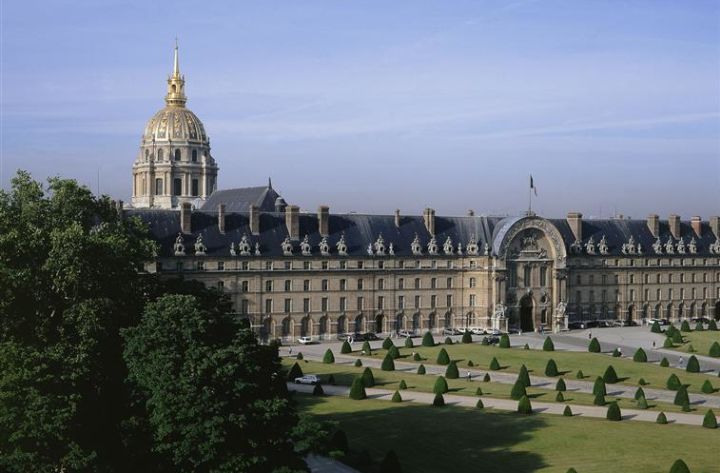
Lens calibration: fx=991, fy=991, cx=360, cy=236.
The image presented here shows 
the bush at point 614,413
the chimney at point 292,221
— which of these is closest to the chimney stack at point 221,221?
the chimney at point 292,221

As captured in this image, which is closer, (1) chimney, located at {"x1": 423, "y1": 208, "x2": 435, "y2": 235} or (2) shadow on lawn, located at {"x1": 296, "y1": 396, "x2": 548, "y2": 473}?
(2) shadow on lawn, located at {"x1": 296, "y1": 396, "x2": 548, "y2": 473}

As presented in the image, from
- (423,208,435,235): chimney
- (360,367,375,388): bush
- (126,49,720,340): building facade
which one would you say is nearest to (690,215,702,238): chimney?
(126,49,720,340): building facade

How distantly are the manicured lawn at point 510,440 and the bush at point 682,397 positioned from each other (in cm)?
696

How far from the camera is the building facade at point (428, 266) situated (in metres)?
91.7

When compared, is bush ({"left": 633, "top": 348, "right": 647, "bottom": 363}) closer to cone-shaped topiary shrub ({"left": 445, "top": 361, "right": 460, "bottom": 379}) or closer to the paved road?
cone-shaped topiary shrub ({"left": 445, "top": 361, "right": 460, "bottom": 379})

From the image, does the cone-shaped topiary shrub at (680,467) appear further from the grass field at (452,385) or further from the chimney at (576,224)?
the chimney at (576,224)

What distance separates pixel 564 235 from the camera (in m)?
110

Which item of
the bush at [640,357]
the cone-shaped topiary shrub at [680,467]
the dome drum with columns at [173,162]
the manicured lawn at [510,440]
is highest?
the dome drum with columns at [173,162]

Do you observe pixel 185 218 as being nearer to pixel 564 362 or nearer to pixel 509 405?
pixel 564 362

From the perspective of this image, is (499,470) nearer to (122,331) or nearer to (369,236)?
(122,331)

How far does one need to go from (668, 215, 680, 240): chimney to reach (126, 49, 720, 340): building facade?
166 millimetres

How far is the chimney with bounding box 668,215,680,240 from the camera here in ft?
388

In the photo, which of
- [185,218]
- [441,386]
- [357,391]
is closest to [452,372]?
[441,386]

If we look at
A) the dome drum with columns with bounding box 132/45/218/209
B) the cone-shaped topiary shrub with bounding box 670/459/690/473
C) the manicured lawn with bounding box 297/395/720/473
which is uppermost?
the dome drum with columns with bounding box 132/45/218/209
